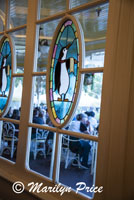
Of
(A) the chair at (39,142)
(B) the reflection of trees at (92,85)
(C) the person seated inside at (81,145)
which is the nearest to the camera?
(C) the person seated inside at (81,145)

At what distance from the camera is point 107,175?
116 cm

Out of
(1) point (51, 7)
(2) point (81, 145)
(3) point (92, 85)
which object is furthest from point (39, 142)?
(3) point (92, 85)

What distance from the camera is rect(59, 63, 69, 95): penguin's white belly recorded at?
1544 millimetres

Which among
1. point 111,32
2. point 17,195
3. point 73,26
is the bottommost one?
point 17,195

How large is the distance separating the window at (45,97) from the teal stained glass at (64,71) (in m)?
0.06

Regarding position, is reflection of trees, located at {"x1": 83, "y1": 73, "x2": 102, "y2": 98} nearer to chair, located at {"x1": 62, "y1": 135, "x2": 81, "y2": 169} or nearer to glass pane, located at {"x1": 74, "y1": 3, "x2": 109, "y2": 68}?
glass pane, located at {"x1": 74, "y1": 3, "x2": 109, "y2": 68}

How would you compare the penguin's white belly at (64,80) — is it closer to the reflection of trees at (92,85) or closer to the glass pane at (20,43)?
the glass pane at (20,43)

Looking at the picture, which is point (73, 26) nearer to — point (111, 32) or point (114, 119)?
point (111, 32)

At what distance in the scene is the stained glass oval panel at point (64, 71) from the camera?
1.47 meters

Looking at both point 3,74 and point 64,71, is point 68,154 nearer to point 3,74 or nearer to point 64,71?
point 3,74

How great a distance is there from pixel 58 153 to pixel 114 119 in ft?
1.71

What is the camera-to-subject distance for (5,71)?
2174 mm

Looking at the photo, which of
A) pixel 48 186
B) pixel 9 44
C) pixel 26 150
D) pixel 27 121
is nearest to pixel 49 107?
pixel 27 121

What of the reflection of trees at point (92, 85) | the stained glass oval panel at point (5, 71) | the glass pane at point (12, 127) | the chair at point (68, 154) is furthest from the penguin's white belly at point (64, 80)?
the reflection of trees at point (92, 85)
